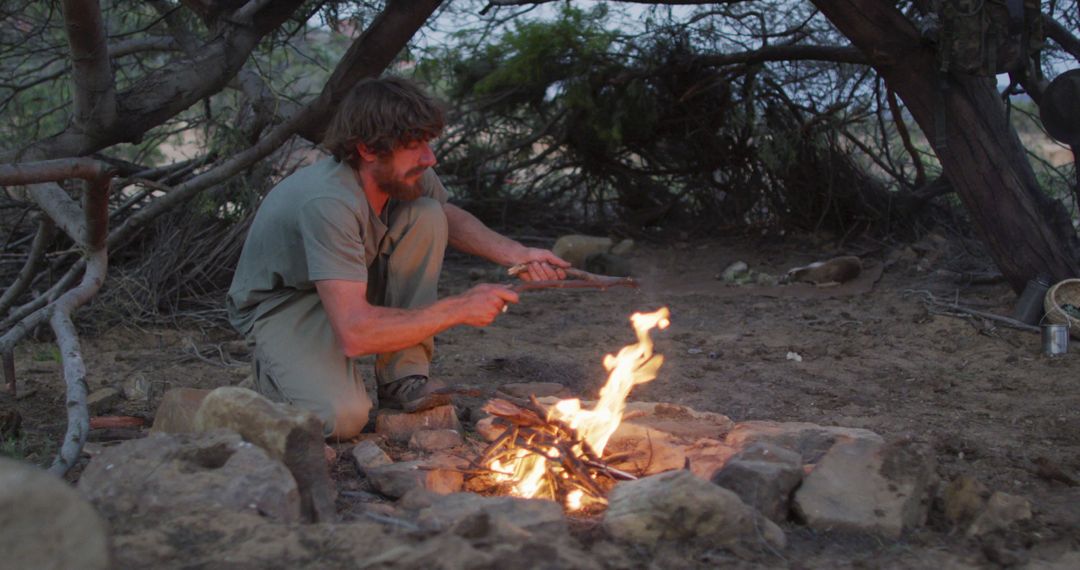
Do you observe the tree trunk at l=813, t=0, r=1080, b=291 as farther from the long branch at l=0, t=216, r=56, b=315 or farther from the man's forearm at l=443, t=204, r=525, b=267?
the long branch at l=0, t=216, r=56, b=315

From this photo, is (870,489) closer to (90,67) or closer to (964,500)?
(964,500)

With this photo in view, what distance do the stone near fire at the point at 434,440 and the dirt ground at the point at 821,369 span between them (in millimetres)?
1075

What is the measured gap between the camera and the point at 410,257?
3.62 m

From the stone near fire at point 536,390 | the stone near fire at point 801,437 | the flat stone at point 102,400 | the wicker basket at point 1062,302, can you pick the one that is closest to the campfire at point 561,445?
the stone near fire at point 801,437

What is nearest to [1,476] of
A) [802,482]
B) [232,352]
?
[802,482]

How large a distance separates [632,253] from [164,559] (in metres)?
5.77

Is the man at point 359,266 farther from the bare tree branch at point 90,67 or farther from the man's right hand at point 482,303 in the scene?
the bare tree branch at point 90,67

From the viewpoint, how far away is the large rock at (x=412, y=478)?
281 centimetres

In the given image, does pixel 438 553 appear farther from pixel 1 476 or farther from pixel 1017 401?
pixel 1017 401

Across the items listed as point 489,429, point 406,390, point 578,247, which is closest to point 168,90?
point 406,390

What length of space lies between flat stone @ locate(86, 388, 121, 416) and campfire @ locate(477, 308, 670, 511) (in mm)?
1672

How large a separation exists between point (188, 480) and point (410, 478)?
0.66 meters

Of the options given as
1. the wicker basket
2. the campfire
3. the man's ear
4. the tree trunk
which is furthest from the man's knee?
the wicker basket

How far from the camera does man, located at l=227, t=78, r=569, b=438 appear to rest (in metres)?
3.01
